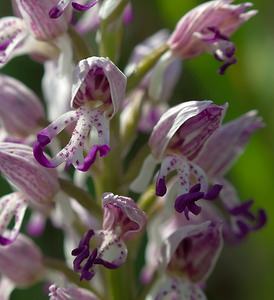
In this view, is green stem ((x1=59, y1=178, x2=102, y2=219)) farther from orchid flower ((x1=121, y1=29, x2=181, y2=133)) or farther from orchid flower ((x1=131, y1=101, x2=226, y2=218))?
orchid flower ((x1=121, y1=29, x2=181, y2=133))

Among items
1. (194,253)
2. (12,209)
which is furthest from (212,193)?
(12,209)

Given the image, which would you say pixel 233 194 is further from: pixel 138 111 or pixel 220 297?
pixel 220 297

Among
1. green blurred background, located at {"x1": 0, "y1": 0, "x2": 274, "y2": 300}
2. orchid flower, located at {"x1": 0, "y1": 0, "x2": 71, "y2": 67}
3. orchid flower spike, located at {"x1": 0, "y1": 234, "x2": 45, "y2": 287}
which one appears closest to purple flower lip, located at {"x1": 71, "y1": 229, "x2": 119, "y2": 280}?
orchid flower spike, located at {"x1": 0, "y1": 234, "x2": 45, "y2": 287}

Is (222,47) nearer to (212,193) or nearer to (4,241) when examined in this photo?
(212,193)

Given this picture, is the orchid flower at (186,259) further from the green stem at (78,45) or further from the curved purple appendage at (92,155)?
the green stem at (78,45)

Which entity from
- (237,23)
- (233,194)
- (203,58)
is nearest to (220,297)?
(203,58)
